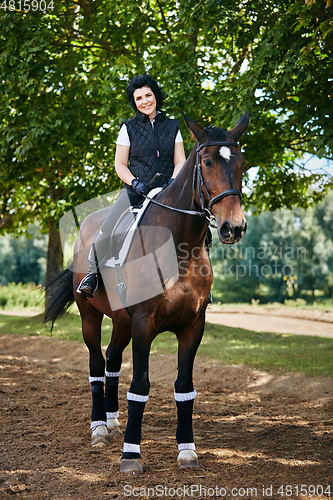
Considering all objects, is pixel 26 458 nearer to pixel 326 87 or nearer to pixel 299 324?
pixel 326 87

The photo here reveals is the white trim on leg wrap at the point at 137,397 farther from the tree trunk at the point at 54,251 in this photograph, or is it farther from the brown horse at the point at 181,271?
the tree trunk at the point at 54,251

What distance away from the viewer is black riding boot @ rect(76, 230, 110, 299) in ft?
15.2

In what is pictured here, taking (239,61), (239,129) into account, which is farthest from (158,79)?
(239,129)

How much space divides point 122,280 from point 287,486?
224cm

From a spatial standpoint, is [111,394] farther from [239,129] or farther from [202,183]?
[239,129]

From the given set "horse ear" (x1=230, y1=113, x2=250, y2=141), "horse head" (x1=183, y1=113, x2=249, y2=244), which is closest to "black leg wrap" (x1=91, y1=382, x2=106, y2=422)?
"horse head" (x1=183, y1=113, x2=249, y2=244)

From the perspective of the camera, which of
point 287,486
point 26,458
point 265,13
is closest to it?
point 287,486

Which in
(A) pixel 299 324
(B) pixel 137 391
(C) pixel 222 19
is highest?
(C) pixel 222 19

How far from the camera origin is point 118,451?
458 centimetres

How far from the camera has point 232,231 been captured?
124 inches

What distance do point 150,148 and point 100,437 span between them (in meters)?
3.15

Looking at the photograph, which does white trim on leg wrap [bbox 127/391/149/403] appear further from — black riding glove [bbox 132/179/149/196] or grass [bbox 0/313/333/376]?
grass [bbox 0/313/333/376]

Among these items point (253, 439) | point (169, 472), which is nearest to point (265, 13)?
point (253, 439)

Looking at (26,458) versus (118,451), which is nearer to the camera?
(26,458)
